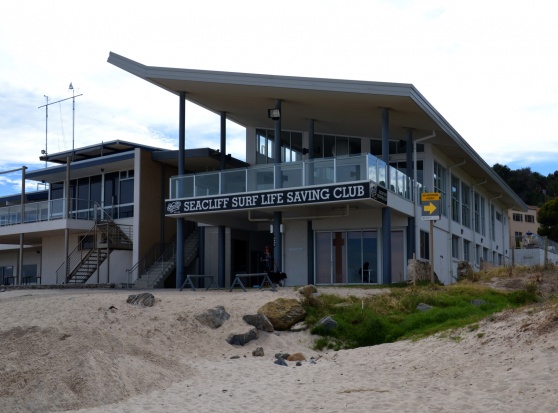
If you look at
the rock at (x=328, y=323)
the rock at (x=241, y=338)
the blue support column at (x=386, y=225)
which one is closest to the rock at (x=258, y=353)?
the rock at (x=241, y=338)

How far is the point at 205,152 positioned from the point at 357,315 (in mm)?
14832

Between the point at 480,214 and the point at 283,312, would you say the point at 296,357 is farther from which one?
the point at 480,214

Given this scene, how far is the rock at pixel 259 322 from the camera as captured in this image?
1761 centimetres

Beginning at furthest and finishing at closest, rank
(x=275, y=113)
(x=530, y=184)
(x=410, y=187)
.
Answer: (x=530, y=184)
(x=410, y=187)
(x=275, y=113)

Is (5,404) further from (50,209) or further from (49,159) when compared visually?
(49,159)

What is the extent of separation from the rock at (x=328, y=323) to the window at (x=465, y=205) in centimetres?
1961

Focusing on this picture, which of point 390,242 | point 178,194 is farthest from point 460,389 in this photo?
point 178,194

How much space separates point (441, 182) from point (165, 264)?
40.9 ft

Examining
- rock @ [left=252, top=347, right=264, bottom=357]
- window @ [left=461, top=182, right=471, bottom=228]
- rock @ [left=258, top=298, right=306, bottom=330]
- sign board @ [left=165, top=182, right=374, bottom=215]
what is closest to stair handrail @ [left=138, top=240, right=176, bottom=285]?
sign board @ [left=165, top=182, right=374, bottom=215]

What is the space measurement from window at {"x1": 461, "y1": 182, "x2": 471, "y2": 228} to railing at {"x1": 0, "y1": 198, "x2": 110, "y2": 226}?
17.1m

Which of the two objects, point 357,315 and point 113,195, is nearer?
point 357,315

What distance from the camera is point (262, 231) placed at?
33.9 metres

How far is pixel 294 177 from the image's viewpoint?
2609cm

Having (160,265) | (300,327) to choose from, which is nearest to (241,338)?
(300,327)
